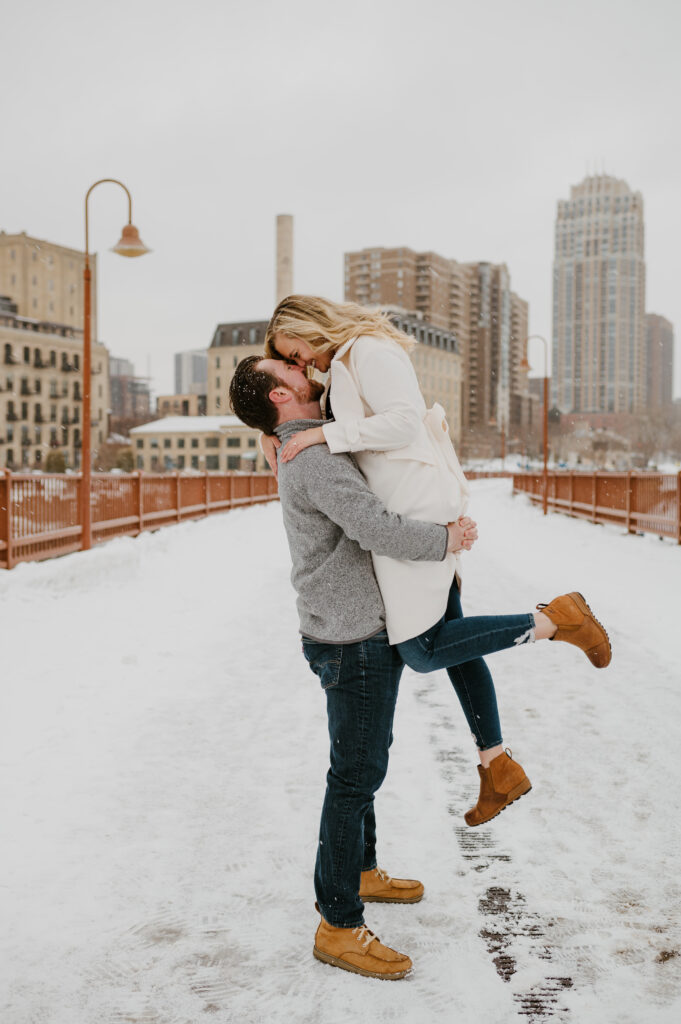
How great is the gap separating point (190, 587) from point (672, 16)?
10.6 metres

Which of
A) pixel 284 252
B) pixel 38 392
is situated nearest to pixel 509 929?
pixel 284 252

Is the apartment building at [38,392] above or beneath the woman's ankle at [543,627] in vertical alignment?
above

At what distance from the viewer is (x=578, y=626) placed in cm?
291

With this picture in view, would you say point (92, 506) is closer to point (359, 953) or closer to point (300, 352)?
point (300, 352)

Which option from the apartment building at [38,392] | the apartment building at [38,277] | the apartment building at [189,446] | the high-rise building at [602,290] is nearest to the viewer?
the apartment building at [38,392]

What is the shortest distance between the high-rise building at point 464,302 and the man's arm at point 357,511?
5599 inches

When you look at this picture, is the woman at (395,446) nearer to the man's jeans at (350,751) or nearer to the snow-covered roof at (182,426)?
the man's jeans at (350,751)

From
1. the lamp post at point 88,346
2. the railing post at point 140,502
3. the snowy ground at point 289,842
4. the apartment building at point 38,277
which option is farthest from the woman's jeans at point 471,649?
the apartment building at point 38,277

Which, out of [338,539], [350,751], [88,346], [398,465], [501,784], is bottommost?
[501,784]

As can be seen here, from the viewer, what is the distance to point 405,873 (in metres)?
3.20

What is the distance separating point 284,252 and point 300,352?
6534 cm

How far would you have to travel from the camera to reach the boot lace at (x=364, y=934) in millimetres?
2613

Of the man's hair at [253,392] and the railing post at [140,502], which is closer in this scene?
the man's hair at [253,392]

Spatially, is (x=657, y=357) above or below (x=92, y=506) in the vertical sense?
above
